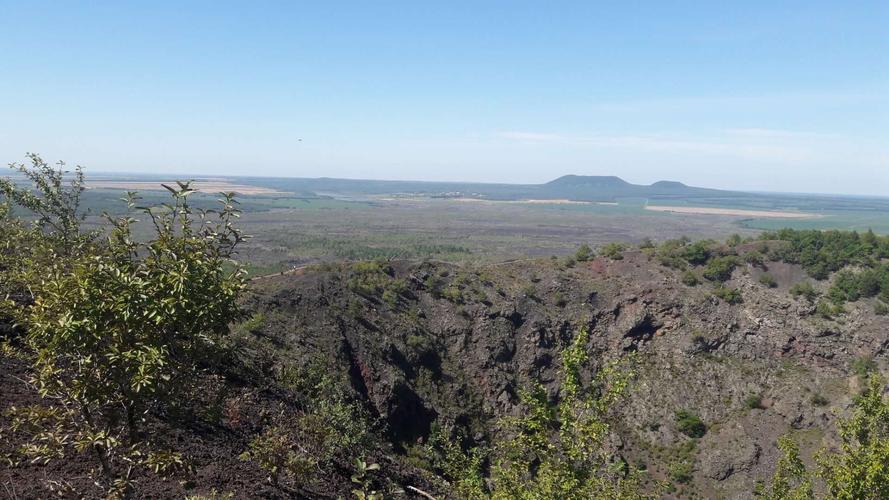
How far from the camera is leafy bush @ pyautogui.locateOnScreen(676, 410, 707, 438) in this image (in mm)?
38000

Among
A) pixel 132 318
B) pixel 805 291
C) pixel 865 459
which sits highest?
pixel 132 318

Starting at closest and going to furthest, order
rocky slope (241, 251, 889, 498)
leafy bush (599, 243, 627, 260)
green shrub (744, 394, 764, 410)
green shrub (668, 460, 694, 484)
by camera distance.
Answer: green shrub (668, 460, 694, 484), rocky slope (241, 251, 889, 498), green shrub (744, 394, 764, 410), leafy bush (599, 243, 627, 260)

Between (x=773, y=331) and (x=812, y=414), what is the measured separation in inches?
357

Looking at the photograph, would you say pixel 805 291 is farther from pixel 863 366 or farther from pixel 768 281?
pixel 863 366

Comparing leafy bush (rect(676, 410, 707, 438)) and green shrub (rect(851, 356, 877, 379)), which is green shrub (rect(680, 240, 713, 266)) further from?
leafy bush (rect(676, 410, 707, 438))

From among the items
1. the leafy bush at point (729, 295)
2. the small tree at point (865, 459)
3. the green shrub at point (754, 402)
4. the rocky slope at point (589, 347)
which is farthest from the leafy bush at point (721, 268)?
the small tree at point (865, 459)

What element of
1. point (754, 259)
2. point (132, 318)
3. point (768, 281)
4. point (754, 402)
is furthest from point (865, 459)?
point (754, 259)

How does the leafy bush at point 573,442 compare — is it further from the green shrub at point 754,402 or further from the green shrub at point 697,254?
the green shrub at point 697,254

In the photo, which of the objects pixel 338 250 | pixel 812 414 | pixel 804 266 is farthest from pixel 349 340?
pixel 338 250

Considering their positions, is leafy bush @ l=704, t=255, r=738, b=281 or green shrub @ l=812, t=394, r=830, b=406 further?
leafy bush @ l=704, t=255, r=738, b=281

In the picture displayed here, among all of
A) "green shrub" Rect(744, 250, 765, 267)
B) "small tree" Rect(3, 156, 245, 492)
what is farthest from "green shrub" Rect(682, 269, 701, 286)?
"small tree" Rect(3, 156, 245, 492)

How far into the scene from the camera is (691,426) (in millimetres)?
38094

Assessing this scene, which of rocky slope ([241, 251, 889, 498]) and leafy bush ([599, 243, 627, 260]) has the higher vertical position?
leafy bush ([599, 243, 627, 260])

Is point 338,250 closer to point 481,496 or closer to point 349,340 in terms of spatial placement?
point 349,340
